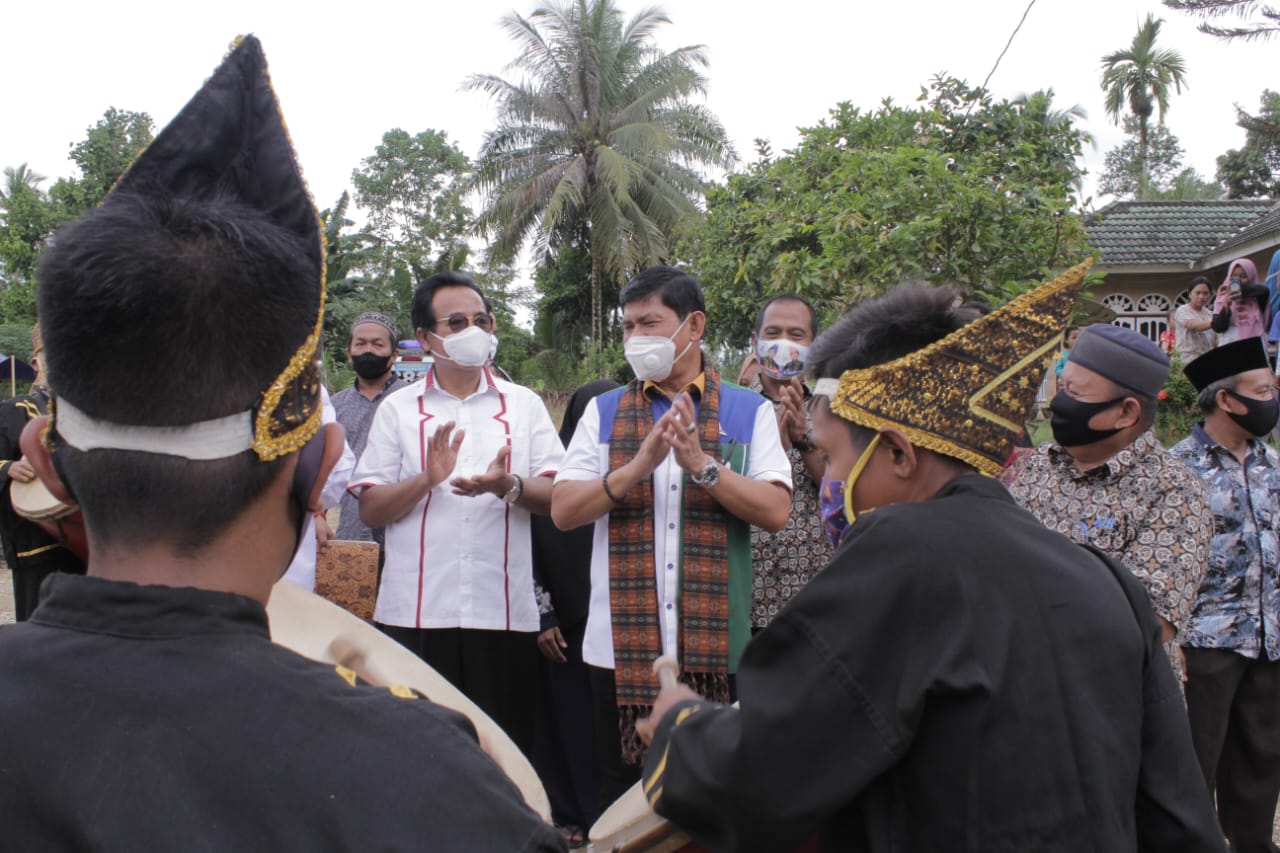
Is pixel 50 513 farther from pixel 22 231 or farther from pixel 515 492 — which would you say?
pixel 22 231

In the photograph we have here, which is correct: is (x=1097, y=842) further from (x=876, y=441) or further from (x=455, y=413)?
(x=455, y=413)

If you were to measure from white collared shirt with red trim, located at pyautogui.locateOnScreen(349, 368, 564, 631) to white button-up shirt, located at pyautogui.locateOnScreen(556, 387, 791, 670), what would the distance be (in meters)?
0.42

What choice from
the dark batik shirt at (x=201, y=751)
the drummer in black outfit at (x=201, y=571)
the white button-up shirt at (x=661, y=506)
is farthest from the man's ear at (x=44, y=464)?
the white button-up shirt at (x=661, y=506)

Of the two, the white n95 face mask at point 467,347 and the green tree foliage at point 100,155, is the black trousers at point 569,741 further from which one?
the green tree foliage at point 100,155

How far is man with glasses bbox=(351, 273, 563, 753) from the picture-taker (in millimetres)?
3625

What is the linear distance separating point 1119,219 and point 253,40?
69.8ft

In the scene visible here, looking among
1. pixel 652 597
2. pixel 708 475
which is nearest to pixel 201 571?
pixel 708 475

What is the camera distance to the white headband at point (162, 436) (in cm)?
110

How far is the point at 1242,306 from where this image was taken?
863cm

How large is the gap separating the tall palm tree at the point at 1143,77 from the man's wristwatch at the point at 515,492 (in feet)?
134

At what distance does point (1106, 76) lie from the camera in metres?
39.5

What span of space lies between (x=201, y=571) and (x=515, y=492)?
8.12ft

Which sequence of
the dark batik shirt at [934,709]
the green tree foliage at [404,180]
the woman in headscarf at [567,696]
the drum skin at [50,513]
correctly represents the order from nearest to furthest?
A: the dark batik shirt at [934,709] → the drum skin at [50,513] → the woman in headscarf at [567,696] → the green tree foliage at [404,180]

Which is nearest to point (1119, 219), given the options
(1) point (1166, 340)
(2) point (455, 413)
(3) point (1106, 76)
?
(1) point (1166, 340)
